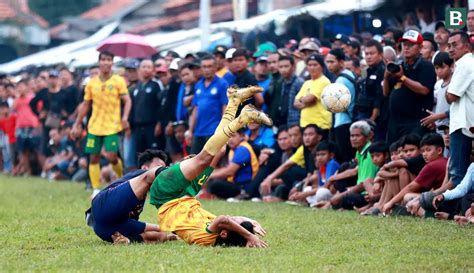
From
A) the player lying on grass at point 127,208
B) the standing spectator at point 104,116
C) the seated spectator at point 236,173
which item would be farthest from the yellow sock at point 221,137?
the standing spectator at point 104,116

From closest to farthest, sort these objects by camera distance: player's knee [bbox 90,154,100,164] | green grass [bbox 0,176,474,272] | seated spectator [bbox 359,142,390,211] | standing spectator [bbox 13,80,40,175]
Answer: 1. green grass [bbox 0,176,474,272]
2. seated spectator [bbox 359,142,390,211]
3. player's knee [bbox 90,154,100,164]
4. standing spectator [bbox 13,80,40,175]

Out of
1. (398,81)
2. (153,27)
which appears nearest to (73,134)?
(398,81)

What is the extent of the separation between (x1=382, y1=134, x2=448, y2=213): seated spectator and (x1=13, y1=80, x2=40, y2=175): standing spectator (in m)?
15.5

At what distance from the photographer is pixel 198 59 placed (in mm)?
19797

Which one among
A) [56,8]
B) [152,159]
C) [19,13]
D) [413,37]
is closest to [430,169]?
[413,37]

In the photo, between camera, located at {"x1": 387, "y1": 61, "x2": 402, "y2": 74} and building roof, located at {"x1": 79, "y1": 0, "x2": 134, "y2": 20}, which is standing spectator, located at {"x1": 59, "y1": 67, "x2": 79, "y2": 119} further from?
building roof, located at {"x1": 79, "y1": 0, "x2": 134, "y2": 20}

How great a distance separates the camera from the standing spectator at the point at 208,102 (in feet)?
60.6

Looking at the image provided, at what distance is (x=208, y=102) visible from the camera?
1859cm

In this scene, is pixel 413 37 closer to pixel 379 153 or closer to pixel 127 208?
pixel 379 153

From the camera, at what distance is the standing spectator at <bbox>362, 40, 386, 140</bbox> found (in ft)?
51.6

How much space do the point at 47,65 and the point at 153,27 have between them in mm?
6066

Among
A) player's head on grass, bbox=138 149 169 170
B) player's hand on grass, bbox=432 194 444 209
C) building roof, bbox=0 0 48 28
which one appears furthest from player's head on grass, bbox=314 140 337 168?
building roof, bbox=0 0 48 28

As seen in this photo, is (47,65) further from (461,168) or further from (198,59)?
(461,168)

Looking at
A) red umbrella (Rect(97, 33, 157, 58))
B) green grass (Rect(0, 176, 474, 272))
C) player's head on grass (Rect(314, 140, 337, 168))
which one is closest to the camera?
green grass (Rect(0, 176, 474, 272))
